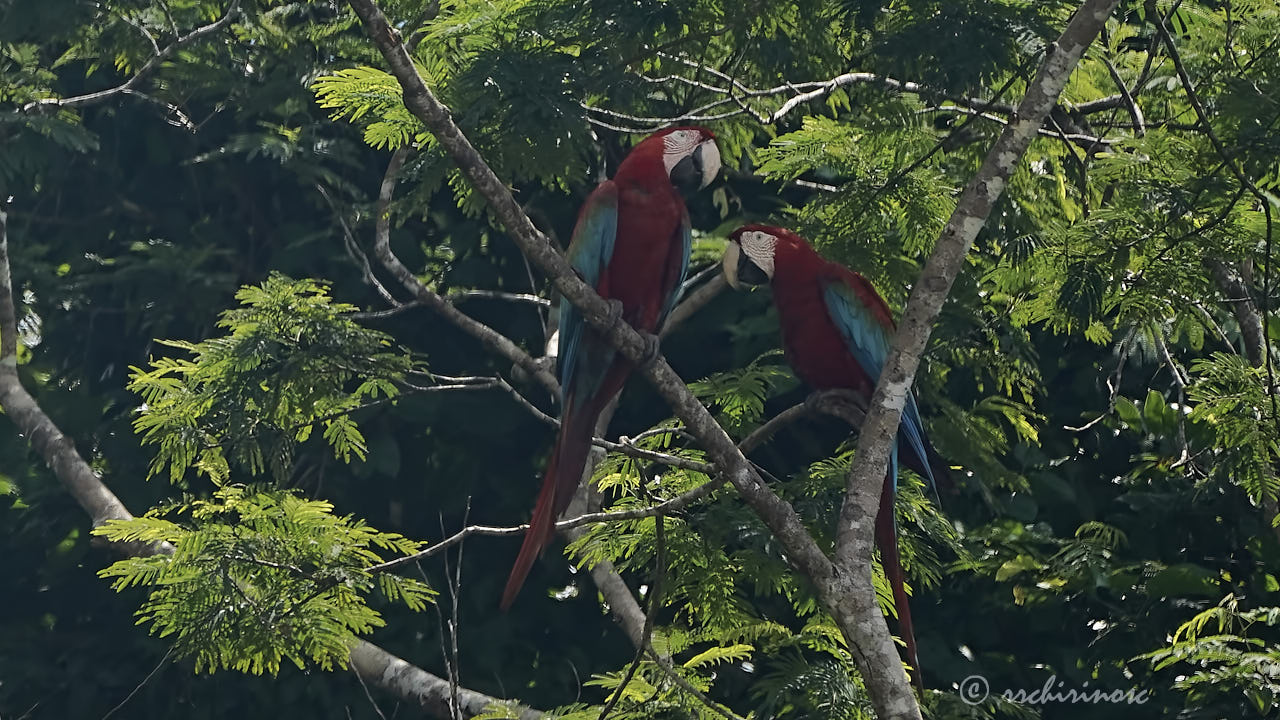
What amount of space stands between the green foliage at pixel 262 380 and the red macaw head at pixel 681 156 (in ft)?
2.84

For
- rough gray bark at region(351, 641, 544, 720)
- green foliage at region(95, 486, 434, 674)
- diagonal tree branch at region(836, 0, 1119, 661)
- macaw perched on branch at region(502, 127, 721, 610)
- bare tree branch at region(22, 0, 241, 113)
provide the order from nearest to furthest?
diagonal tree branch at region(836, 0, 1119, 661)
green foliage at region(95, 486, 434, 674)
macaw perched on branch at region(502, 127, 721, 610)
rough gray bark at region(351, 641, 544, 720)
bare tree branch at region(22, 0, 241, 113)

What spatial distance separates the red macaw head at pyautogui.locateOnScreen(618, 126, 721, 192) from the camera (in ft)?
10.0

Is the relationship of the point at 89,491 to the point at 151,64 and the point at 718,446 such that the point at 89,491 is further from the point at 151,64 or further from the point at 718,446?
the point at 718,446

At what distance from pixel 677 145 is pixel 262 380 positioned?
1.19m

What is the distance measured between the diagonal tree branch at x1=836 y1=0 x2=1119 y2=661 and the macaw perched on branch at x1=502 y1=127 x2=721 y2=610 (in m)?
0.68

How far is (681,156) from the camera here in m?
3.09

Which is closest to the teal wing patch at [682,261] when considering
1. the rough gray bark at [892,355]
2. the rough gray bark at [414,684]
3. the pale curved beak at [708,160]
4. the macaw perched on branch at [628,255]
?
the macaw perched on branch at [628,255]

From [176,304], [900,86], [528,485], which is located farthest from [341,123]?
[900,86]

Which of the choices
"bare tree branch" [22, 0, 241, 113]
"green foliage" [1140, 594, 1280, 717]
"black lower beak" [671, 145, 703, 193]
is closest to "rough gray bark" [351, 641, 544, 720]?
"black lower beak" [671, 145, 703, 193]

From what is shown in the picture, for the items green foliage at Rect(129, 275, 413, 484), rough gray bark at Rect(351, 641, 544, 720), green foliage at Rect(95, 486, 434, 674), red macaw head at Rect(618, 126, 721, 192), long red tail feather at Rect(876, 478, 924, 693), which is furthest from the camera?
rough gray bark at Rect(351, 641, 544, 720)

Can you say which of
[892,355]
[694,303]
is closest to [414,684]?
[694,303]

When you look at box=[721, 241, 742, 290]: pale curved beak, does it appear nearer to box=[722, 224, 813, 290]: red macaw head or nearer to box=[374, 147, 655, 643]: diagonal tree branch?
box=[722, 224, 813, 290]: red macaw head

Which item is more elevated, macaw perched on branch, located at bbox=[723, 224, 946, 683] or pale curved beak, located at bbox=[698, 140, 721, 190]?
pale curved beak, located at bbox=[698, 140, 721, 190]

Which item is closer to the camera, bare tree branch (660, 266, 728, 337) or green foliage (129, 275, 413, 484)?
green foliage (129, 275, 413, 484)
